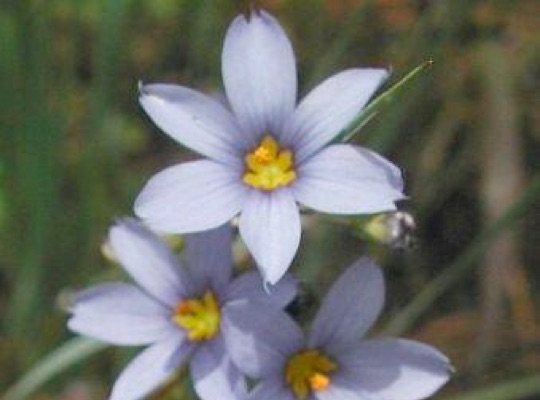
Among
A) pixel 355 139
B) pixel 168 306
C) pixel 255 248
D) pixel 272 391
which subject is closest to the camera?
pixel 255 248

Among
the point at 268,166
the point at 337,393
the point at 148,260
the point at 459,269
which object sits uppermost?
the point at 268,166

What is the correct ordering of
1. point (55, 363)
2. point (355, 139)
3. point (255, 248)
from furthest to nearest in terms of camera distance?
1. point (355, 139)
2. point (55, 363)
3. point (255, 248)

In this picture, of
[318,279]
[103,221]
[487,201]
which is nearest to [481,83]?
[487,201]

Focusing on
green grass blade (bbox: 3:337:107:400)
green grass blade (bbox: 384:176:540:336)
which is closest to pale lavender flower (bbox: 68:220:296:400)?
green grass blade (bbox: 3:337:107:400)

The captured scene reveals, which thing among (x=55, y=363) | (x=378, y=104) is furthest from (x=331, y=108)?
(x=55, y=363)

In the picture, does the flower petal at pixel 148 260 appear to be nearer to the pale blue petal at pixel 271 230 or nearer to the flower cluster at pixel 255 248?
the flower cluster at pixel 255 248

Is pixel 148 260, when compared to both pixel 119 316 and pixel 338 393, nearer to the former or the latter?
pixel 119 316

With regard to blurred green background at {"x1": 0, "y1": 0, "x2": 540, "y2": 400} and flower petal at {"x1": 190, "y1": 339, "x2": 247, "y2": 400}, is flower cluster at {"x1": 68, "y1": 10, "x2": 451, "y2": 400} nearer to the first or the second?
flower petal at {"x1": 190, "y1": 339, "x2": 247, "y2": 400}
